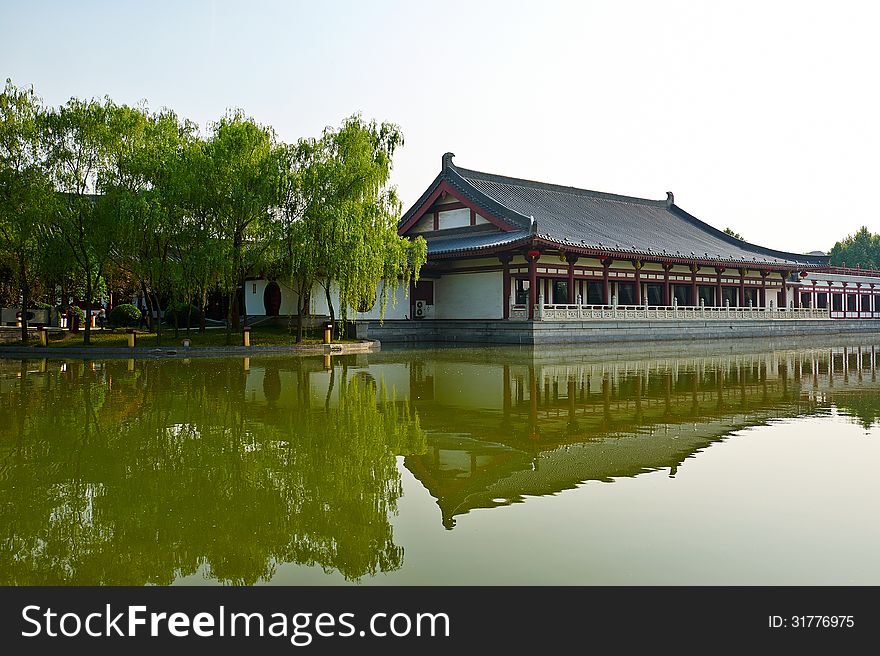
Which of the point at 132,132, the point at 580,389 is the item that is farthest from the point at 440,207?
the point at 580,389

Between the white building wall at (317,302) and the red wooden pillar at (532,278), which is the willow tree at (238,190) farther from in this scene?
the red wooden pillar at (532,278)

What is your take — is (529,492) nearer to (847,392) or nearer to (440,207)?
(847,392)

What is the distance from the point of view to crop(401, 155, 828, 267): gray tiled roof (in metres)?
36.2

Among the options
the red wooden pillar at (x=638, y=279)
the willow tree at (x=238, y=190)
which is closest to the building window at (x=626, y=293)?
the red wooden pillar at (x=638, y=279)

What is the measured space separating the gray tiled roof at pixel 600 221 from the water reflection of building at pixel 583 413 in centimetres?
1443

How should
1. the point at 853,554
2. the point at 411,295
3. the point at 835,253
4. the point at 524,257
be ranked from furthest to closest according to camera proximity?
the point at 835,253, the point at 411,295, the point at 524,257, the point at 853,554

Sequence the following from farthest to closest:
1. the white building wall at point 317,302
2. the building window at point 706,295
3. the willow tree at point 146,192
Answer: the building window at point 706,295 < the white building wall at point 317,302 < the willow tree at point 146,192

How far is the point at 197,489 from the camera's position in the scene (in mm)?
6922

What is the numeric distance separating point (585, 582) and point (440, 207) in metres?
36.1

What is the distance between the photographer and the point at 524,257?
3494 cm

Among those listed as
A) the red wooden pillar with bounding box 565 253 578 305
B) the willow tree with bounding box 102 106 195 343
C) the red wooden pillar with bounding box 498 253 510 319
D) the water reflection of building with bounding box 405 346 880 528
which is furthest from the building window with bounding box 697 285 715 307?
the willow tree with bounding box 102 106 195 343

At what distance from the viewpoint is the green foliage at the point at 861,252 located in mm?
91375

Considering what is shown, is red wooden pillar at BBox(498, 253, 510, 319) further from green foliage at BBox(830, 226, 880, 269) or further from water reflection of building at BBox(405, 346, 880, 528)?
green foliage at BBox(830, 226, 880, 269)

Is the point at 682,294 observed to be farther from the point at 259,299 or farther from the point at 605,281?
the point at 259,299
